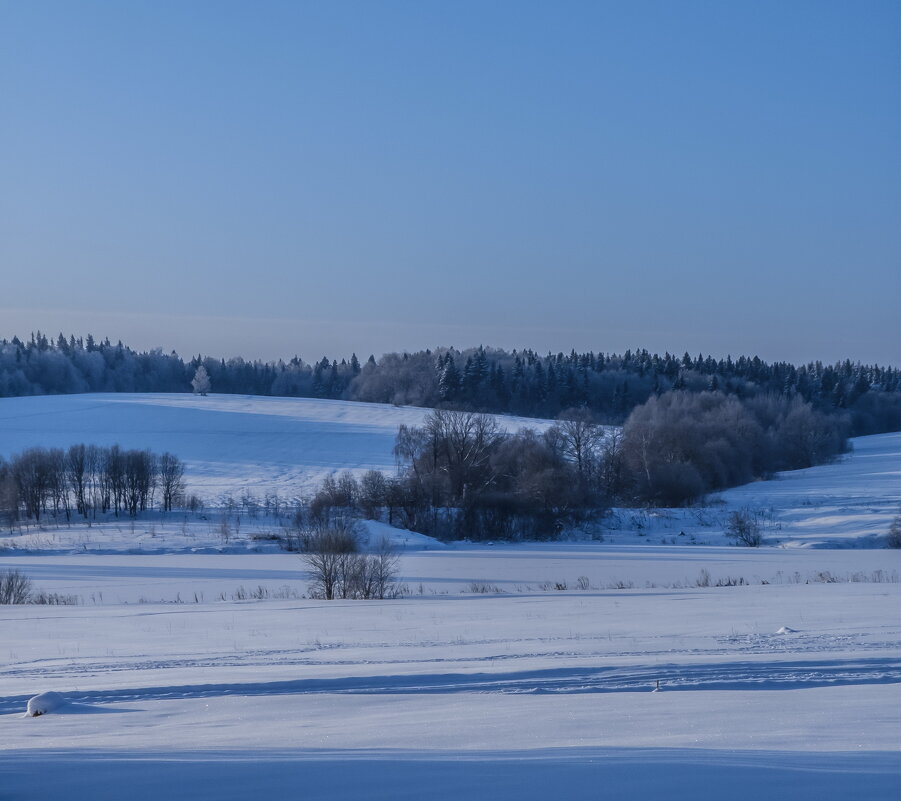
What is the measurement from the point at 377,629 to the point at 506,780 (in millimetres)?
9241

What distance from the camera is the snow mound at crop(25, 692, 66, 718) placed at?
728 centimetres

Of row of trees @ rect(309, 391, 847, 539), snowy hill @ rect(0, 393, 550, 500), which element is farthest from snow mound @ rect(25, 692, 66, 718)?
snowy hill @ rect(0, 393, 550, 500)

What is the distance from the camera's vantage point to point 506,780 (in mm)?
4875

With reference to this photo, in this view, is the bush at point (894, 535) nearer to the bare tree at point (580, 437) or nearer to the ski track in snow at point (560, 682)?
the bare tree at point (580, 437)

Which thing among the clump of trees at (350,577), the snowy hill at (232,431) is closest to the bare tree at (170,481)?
the snowy hill at (232,431)

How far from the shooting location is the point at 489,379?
109 metres

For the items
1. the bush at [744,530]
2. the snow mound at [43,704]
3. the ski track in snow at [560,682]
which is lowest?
the bush at [744,530]

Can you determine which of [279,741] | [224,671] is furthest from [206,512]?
[279,741]

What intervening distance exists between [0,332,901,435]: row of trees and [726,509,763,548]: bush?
43785mm

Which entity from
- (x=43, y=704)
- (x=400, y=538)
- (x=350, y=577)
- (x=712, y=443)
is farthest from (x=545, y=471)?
(x=43, y=704)

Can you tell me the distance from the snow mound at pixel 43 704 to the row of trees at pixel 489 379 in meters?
78.3

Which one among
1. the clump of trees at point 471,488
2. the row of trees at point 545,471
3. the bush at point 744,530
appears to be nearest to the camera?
the bush at point 744,530

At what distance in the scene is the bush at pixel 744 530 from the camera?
131 feet

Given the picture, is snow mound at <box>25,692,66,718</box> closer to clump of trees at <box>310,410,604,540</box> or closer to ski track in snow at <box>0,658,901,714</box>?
ski track in snow at <box>0,658,901,714</box>
